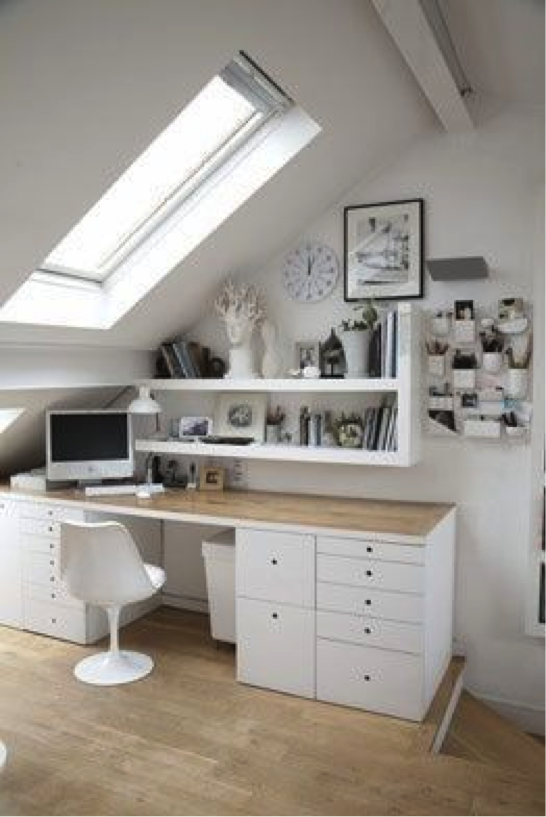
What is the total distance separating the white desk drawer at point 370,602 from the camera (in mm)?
2619

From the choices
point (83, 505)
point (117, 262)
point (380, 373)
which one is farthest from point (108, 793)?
point (117, 262)

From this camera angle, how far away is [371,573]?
2684mm

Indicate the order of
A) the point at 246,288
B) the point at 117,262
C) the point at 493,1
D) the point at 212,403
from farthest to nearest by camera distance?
the point at 212,403
the point at 246,288
the point at 117,262
the point at 493,1

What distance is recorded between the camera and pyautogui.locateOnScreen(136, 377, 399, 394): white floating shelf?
3025 millimetres

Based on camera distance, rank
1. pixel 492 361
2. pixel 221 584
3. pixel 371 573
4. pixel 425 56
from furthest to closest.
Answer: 1. pixel 221 584
2. pixel 492 361
3. pixel 371 573
4. pixel 425 56

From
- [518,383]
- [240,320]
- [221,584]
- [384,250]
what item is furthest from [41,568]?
[518,383]

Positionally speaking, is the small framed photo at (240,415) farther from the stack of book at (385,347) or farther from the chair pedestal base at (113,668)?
the chair pedestal base at (113,668)

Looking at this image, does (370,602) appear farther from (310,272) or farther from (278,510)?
(310,272)

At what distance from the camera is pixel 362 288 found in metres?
3.29

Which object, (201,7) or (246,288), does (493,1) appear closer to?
(201,7)

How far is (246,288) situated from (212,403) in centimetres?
71

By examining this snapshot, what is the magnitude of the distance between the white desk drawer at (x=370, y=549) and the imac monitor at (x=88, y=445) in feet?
4.68

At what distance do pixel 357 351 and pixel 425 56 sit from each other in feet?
4.24

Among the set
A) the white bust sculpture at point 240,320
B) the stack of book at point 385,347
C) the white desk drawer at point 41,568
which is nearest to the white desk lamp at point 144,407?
the white bust sculpture at point 240,320
